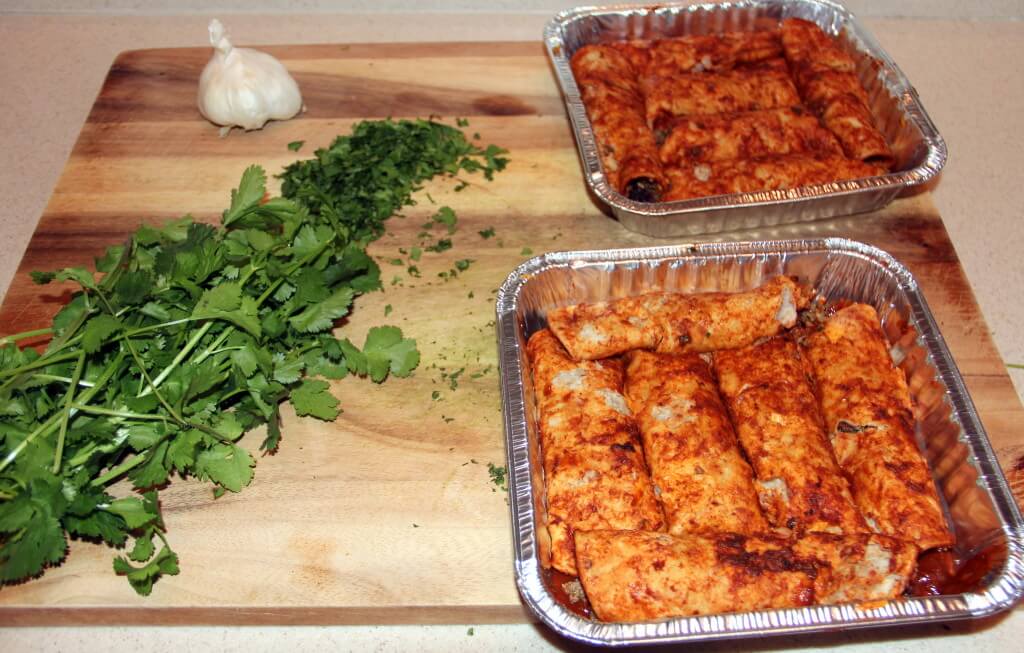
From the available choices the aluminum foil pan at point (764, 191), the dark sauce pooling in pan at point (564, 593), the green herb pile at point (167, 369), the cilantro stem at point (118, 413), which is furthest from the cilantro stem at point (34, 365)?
the aluminum foil pan at point (764, 191)

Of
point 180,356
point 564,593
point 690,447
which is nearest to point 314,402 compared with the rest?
point 180,356

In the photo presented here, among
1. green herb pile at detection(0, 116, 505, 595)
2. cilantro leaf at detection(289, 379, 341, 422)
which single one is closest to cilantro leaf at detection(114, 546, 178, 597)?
green herb pile at detection(0, 116, 505, 595)

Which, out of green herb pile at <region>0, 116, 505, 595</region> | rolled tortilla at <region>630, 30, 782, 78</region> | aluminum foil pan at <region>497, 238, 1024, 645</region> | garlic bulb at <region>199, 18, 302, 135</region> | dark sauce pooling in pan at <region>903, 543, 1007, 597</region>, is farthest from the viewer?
rolled tortilla at <region>630, 30, 782, 78</region>

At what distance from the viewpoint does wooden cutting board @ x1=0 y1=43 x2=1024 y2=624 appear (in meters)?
2.15

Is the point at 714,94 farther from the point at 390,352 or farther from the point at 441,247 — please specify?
the point at 390,352

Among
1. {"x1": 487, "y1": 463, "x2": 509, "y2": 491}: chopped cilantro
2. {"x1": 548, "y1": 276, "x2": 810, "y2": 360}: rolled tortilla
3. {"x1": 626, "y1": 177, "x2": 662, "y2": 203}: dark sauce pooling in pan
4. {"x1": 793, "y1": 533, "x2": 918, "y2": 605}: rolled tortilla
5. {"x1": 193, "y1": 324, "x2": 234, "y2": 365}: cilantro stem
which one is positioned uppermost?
{"x1": 626, "y1": 177, "x2": 662, "y2": 203}: dark sauce pooling in pan

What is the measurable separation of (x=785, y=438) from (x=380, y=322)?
1.27 metres

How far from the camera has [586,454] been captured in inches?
84.6

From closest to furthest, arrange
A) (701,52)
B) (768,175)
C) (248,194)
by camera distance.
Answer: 1. (248,194)
2. (768,175)
3. (701,52)

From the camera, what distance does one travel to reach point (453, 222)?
2.89 meters

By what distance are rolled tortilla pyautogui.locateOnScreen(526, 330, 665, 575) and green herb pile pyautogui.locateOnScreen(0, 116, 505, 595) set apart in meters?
0.46

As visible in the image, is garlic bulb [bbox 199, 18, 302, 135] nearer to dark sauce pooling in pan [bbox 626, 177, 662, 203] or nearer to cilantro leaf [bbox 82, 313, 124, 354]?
cilantro leaf [bbox 82, 313, 124, 354]

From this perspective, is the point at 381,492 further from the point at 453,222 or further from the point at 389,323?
the point at 453,222

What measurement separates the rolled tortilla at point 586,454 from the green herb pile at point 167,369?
1.52 ft
